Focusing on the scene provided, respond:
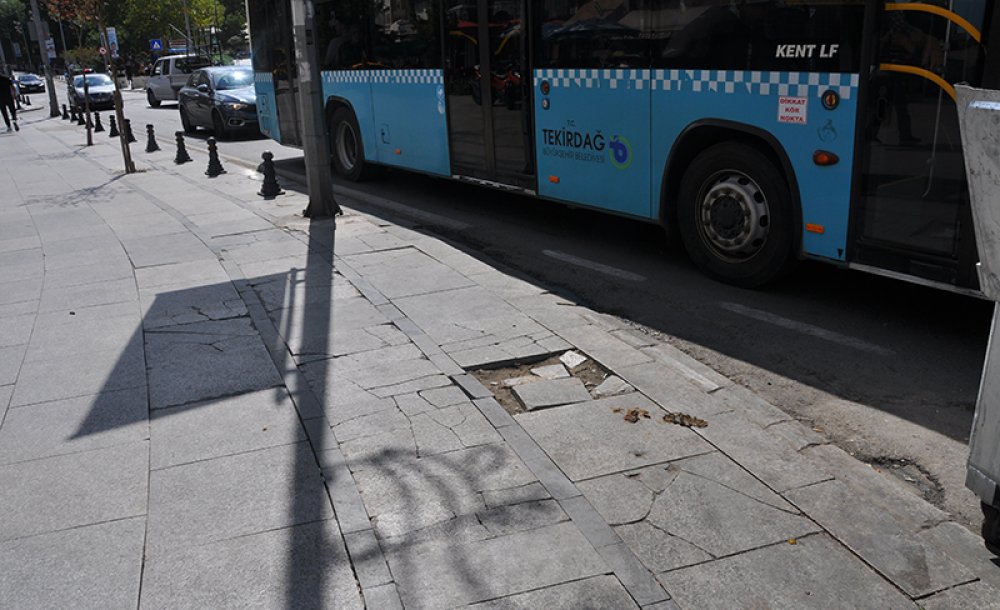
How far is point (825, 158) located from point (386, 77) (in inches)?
288

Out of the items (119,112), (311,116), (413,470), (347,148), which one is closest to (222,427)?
(413,470)

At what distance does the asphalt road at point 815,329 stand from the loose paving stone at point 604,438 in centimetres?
89

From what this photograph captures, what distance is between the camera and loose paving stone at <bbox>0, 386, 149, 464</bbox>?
483 cm

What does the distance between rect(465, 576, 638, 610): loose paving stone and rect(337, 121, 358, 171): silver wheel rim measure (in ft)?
37.3

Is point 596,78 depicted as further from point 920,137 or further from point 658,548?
point 658,548

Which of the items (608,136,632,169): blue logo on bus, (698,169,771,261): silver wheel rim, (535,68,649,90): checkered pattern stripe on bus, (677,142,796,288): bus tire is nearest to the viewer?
(677,142,796,288): bus tire

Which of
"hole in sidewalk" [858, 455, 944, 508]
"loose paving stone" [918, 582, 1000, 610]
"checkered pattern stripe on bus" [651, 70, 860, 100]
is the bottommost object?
"hole in sidewalk" [858, 455, 944, 508]

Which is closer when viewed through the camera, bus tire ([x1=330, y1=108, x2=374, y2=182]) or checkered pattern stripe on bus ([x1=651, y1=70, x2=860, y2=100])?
checkered pattern stripe on bus ([x1=651, y1=70, x2=860, y2=100])

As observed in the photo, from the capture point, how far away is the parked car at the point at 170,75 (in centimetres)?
3791

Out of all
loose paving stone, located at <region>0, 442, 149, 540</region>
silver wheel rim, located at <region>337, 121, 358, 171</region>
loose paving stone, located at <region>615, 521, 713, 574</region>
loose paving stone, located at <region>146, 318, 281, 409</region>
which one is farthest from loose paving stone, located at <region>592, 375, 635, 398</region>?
silver wheel rim, located at <region>337, 121, 358, 171</region>

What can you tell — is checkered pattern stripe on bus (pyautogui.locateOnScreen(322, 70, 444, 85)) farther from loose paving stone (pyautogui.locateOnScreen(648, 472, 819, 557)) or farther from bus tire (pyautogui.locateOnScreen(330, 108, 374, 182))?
loose paving stone (pyautogui.locateOnScreen(648, 472, 819, 557))

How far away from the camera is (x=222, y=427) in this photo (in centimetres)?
498

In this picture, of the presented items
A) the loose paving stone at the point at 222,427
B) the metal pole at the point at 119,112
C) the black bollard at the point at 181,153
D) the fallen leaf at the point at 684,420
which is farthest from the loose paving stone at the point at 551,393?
the black bollard at the point at 181,153

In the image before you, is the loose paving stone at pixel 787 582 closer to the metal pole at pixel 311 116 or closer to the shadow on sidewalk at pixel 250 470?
the shadow on sidewalk at pixel 250 470
